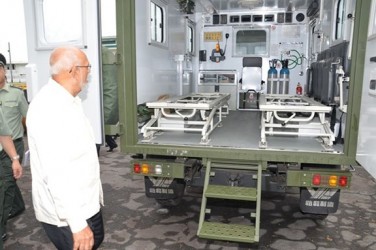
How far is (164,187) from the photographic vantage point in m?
3.60

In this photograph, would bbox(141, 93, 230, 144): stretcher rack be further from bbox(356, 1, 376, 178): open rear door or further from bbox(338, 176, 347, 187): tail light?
bbox(356, 1, 376, 178): open rear door

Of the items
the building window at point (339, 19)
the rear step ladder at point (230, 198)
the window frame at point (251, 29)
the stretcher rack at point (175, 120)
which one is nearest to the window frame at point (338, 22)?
the building window at point (339, 19)

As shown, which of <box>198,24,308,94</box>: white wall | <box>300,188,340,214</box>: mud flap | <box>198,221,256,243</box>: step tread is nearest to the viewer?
<box>198,221,256,243</box>: step tread

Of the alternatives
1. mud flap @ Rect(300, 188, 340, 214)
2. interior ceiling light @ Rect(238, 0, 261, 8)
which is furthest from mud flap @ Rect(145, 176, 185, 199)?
interior ceiling light @ Rect(238, 0, 261, 8)

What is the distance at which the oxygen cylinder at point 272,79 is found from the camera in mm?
6699

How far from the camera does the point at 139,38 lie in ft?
12.3

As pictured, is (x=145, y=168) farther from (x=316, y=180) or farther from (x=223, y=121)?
(x=223, y=121)

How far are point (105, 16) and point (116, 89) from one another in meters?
1.03

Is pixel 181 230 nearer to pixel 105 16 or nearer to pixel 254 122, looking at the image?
pixel 254 122

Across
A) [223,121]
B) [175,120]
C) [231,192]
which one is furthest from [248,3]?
[231,192]

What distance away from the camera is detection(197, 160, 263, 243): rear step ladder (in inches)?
110

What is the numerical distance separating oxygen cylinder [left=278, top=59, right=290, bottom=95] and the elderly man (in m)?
5.38

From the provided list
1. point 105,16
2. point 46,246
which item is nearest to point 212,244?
point 46,246

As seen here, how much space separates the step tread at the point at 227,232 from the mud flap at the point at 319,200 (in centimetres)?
67
